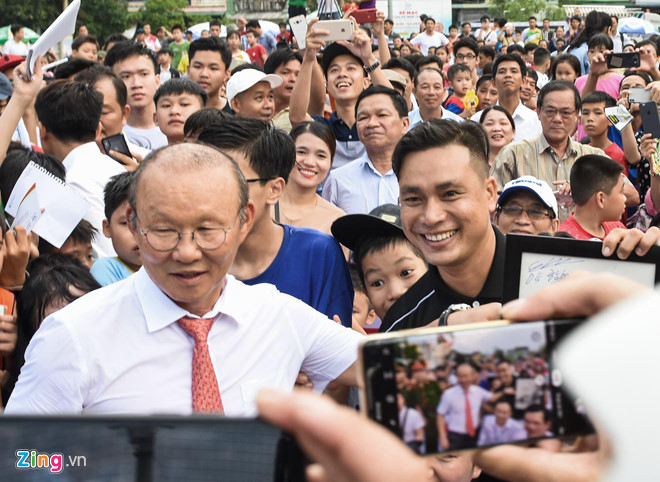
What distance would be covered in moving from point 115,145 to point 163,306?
2865 millimetres

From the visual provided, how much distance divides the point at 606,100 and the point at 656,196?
1.45 metres

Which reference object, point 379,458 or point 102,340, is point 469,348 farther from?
point 102,340

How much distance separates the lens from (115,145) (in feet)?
15.6

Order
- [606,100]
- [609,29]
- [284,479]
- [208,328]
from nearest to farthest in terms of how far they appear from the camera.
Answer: [284,479] → [208,328] → [606,100] → [609,29]

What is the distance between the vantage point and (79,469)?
1272 millimetres

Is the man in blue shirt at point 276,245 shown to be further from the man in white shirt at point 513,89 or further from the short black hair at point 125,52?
the man in white shirt at point 513,89

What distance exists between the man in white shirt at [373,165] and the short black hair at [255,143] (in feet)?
5.90

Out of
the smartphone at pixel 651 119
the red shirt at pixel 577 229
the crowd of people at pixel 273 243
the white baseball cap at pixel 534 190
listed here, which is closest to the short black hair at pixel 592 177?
the crowd of people at pixel 273 243

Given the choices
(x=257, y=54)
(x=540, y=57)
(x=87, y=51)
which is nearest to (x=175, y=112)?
(x=87, y=51)

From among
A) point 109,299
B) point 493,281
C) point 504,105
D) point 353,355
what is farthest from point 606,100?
point 109,299

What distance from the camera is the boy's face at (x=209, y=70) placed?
717 centimetres

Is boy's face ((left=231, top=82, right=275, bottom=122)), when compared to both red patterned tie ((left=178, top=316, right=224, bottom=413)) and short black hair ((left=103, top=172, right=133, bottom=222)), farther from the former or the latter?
red patterned tie ((left=178, top=316, right=224, bottom=413))

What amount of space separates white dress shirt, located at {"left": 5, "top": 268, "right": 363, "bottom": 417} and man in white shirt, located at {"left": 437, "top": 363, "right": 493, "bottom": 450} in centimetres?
92
